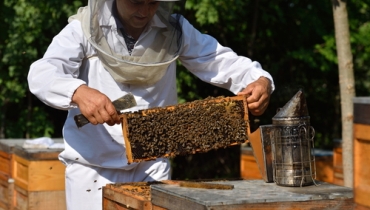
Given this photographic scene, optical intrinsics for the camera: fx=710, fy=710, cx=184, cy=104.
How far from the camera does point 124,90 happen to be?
3.37m

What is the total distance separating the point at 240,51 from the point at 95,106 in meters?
6.44

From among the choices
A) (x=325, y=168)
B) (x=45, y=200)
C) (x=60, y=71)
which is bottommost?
(x=45, y=200)

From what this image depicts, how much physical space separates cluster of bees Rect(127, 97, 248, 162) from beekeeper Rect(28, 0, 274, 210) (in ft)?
0.39

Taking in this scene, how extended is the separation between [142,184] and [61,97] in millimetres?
532

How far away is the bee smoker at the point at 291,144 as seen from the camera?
9.38 feet

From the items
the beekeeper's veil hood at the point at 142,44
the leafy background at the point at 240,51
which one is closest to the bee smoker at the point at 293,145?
the beekeeper's veil hood at the point at 142,44

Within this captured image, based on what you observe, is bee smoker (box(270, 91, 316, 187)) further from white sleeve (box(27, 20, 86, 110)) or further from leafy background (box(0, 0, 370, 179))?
leafy background (box(0, 0, 370, 179))

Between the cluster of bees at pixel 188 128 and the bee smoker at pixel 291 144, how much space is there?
268 mm

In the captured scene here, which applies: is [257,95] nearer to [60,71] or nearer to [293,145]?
[293,145]

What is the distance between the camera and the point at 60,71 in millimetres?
3129

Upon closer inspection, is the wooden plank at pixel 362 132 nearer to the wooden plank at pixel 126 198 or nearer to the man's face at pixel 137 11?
the wooden plank at pixel 126 198

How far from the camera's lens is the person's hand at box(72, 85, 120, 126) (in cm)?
291

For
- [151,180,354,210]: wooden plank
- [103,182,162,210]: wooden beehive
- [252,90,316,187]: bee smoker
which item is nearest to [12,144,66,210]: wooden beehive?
[103,182,162,210]: wooden beehive

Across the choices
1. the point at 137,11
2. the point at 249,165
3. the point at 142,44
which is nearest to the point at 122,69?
the point at 142,44
